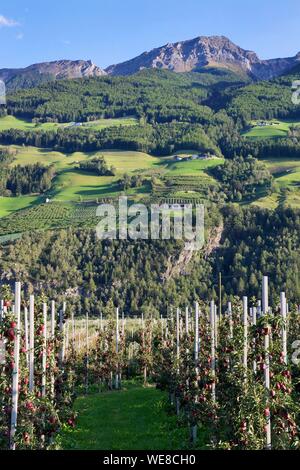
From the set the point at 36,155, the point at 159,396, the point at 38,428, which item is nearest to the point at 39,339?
the point at 38,428

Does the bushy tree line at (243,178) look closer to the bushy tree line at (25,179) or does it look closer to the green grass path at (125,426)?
the bushy tree line at (25,179)

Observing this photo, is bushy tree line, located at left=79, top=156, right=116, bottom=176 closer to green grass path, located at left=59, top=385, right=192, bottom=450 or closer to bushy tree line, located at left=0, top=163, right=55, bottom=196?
bushy tree line, located at left=0, top=163, right=55, bottom=196

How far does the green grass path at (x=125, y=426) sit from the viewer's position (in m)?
23.5

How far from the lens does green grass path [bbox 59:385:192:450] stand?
23.5 metres

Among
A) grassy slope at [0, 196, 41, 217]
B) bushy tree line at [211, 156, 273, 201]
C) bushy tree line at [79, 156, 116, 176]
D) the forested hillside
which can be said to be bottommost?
the forested hillside

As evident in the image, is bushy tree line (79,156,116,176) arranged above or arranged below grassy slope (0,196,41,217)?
above

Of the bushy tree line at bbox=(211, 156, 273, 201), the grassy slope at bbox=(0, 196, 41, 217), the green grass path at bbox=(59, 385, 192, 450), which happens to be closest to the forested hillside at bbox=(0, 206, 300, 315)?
the bushy tree line at bbox=(211, 156, 273, 201)

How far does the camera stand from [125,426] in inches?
1110

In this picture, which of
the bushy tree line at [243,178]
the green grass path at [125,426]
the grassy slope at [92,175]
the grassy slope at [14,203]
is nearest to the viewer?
the green grass path at [125,426]

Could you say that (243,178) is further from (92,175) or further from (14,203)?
(14,203)

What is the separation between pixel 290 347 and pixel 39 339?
9.17 meters

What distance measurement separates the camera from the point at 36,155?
196m

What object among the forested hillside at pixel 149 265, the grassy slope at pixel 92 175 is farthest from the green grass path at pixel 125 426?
the grassy slope at pixel 92 175

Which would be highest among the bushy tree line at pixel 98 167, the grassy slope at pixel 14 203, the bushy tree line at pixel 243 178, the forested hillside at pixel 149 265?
the bushy tree line at pixel 98 167
